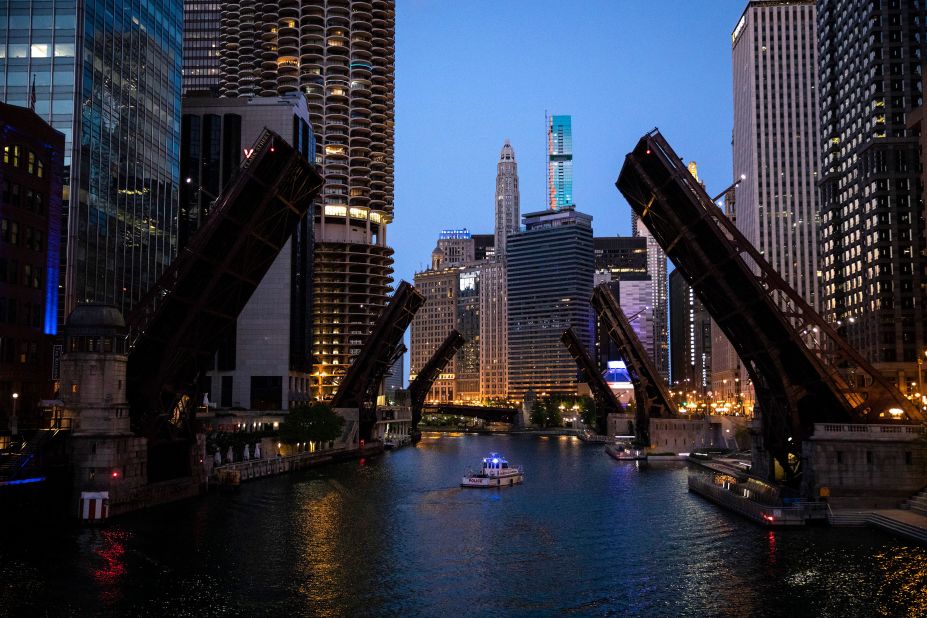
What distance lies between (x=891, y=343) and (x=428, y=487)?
61.1 m

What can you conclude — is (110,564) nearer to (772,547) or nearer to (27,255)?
(772,547)

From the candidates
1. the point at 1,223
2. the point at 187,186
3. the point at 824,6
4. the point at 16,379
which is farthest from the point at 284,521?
the point at 824,6

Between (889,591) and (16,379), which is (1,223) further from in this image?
(889,591)

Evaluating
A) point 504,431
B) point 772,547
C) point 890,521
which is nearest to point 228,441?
point 772,547

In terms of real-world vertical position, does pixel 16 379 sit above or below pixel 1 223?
below

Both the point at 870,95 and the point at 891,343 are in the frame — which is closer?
the point at 891,343

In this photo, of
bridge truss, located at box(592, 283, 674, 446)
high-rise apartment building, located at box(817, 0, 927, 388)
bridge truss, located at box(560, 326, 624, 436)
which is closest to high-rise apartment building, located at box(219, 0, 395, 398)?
bridge truss, located at box(560, 326, 624, 436)

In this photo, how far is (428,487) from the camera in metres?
61.5

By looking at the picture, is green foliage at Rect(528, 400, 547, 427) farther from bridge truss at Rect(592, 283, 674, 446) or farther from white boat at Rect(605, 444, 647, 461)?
white boat at Rect(605, 444, 647, 461)

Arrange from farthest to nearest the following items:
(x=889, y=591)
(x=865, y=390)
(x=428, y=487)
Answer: (x=428, y=487)
(x=865, y=390)
(x=889, y=591)

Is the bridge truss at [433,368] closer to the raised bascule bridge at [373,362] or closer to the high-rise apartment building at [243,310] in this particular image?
the raised bascule bridge at [373,362]

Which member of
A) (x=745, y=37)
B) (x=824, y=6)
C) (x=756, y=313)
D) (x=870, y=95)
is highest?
(x=745, y=37)

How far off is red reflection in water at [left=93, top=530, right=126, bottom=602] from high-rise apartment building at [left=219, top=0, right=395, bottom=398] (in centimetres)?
11295

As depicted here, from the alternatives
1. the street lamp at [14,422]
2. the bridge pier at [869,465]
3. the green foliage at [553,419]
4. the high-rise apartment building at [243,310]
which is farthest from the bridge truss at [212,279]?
the green foliage at [553,419]
